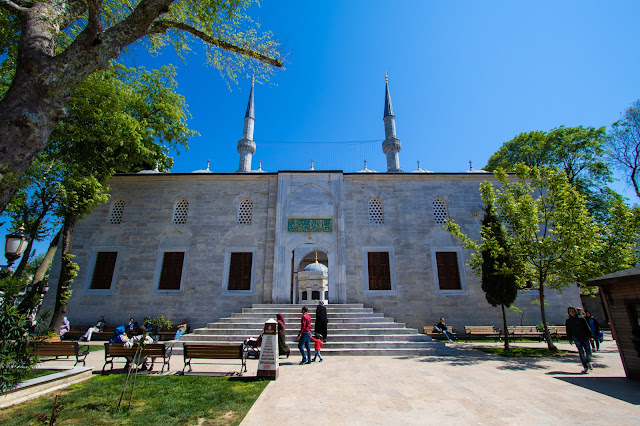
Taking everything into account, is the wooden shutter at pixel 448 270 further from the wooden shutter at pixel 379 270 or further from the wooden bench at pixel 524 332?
the wooden bench at pixel 524 332

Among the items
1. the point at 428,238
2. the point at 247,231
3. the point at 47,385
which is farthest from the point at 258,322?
the point at 428,238

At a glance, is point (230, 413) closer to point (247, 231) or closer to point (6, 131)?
point (6, 131)

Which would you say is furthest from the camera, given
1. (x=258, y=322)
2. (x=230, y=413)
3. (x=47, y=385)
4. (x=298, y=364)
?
(x=258, y=322)

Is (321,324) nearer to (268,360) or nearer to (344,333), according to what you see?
(344,333)

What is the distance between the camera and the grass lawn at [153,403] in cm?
388

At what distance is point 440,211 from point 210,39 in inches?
460

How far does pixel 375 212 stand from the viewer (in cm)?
1405

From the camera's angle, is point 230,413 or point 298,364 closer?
point 230,413

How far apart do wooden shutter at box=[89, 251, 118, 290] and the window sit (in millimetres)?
5155

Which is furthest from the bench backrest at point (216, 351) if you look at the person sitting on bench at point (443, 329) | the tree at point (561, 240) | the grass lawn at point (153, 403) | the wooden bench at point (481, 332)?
the wooden bench at point (481, 332)

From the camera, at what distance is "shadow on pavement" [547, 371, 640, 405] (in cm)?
472

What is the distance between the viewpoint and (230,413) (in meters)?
4.12

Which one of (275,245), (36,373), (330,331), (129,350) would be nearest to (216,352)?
(129,350)

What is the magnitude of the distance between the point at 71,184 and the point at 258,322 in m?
8.33
